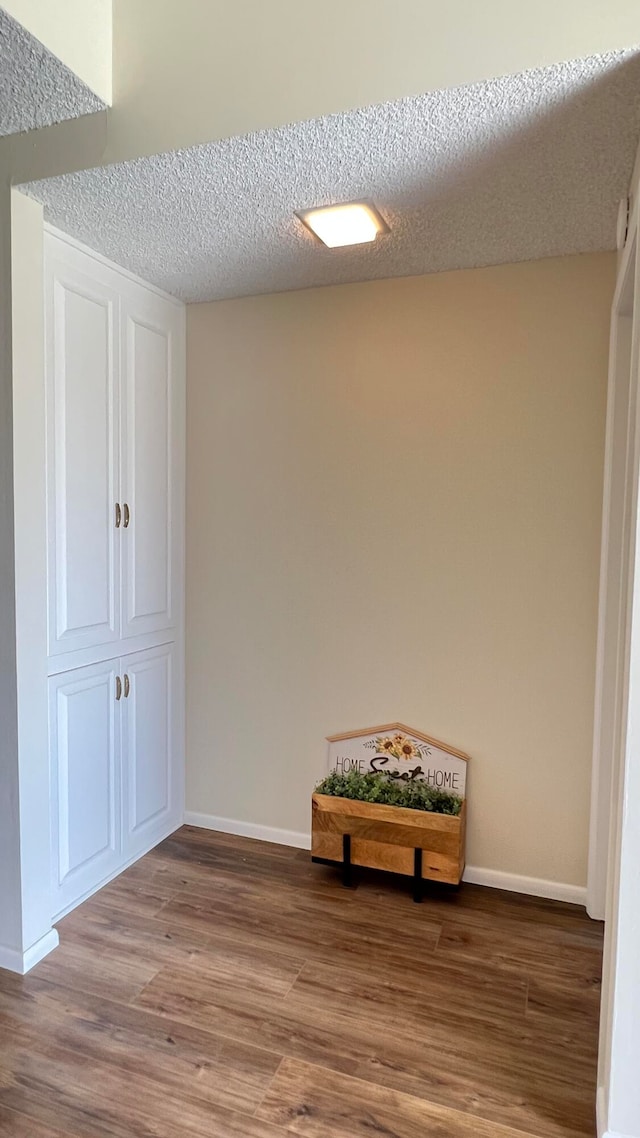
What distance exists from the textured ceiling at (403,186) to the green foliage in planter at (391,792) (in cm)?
196

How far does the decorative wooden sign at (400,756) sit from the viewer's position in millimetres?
2484

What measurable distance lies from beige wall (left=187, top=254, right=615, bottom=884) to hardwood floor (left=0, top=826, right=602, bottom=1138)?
0.41 m

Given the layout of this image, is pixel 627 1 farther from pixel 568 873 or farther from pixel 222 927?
pixel 222 927

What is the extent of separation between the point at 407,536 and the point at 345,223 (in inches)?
43.7

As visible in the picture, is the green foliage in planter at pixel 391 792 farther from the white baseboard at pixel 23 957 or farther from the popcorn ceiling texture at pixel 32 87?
the popcorn ceiling texture at pixel 32 87

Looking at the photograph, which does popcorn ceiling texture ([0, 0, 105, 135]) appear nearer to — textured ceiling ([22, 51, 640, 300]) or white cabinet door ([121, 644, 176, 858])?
textured ceiling ([22, 51, 640, 300])

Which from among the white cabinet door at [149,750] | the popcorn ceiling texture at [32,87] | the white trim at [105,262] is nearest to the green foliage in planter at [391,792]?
the white cabinet door at [149,750]

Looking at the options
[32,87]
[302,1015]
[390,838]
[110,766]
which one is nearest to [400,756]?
[390,838]

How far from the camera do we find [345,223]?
199 centimetres

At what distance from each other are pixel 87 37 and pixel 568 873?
2986 millimetres

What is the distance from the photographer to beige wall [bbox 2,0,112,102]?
148cm

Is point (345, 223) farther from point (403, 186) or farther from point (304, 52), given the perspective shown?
point (304, 52)

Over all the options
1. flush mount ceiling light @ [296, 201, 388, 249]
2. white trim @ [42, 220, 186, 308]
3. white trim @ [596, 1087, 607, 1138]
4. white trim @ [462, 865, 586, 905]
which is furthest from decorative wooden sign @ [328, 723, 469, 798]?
white trim @ [42, 220, 186, 308]

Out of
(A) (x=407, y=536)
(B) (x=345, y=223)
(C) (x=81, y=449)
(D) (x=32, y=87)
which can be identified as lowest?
(A) (x=407, y=536)
